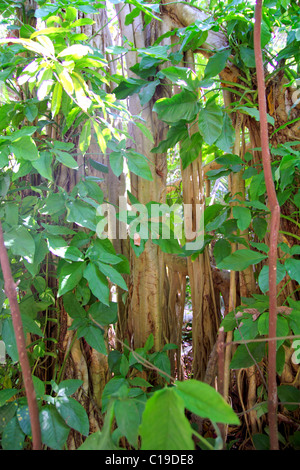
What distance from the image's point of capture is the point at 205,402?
0.46 meters

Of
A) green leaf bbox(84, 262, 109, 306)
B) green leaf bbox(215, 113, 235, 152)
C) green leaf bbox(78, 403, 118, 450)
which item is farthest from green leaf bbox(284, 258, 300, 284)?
green leaf bbox(78, 403, 118, 450)

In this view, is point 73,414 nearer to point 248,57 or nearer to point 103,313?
point 103,313

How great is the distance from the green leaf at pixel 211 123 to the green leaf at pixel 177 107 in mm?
41

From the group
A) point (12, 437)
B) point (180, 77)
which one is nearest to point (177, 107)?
point (180, 77)

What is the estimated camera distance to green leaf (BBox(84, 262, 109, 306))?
795mm

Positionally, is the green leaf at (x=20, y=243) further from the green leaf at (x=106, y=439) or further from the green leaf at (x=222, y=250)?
the green leaf at (x=222, y=250)

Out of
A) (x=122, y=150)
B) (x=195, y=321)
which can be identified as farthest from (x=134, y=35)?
(x=195, y=321)

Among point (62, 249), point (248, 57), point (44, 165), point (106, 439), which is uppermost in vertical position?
point (248, 57)

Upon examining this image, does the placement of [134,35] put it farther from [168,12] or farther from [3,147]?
[3,147]

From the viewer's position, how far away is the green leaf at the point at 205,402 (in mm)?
442

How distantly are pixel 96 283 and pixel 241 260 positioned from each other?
375 millimetres

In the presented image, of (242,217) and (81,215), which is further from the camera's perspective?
(242,217)

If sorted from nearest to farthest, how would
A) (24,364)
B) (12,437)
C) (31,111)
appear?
(24,364) → (12,437) → (31,111)

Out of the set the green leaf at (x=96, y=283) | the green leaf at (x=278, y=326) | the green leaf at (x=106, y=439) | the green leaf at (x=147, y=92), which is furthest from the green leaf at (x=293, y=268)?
the green leaf at (x=147, y=92)
